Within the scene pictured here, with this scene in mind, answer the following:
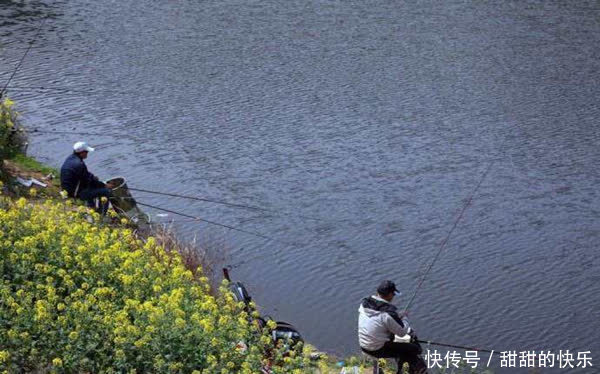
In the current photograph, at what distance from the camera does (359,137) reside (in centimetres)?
1872

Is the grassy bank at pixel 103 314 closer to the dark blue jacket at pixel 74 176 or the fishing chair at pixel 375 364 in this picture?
the fishing chair at pixel 375 364

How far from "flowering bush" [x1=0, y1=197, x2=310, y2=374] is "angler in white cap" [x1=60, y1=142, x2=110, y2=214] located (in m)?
3.18

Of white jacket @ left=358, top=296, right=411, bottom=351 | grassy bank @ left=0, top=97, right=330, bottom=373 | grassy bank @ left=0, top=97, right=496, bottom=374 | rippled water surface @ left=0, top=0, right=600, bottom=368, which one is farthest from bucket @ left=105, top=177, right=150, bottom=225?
white jacket @ left=358, top=296, right=411, bottom=351

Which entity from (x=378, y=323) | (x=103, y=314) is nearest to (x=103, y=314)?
(x=103, y=314)

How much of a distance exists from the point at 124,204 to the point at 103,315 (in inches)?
241

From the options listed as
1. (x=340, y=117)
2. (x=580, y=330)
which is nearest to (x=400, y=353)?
(x=580, y=330)

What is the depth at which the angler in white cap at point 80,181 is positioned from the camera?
38.7ft

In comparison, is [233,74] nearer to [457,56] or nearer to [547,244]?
[457,56]

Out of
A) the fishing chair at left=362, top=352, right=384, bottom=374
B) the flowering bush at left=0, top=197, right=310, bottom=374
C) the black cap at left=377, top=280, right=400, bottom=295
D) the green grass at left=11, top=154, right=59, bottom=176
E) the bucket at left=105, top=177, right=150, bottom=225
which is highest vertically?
the green grass at left=11, top=154, right=59, bottom=176

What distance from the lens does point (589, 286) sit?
43.3 feet

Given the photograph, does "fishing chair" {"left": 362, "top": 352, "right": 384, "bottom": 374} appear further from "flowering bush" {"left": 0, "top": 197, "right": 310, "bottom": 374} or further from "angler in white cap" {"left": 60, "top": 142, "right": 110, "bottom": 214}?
"angler in white cap" {"left": 60, "top": 142, "right": 110, "bottom": 214}

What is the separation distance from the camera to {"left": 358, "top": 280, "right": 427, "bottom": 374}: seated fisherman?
8.99m

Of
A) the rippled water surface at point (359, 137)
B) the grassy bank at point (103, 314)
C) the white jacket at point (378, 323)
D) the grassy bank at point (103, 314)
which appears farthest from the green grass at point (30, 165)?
the white jacket at point (378, 323)

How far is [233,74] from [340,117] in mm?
4283
